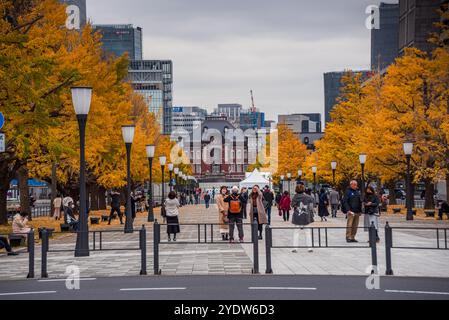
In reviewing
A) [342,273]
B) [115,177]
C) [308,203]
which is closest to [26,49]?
[308,203]

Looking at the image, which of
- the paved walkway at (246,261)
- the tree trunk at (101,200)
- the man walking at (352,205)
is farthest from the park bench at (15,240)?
the tree trunk at (101,200)

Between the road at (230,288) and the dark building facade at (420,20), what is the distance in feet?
215

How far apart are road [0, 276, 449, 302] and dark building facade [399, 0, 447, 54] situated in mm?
65615

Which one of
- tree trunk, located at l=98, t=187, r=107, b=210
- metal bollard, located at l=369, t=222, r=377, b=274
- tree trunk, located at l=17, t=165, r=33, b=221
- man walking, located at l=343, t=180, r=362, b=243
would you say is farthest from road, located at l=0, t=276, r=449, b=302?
tree trunk, located at l=98, t=187, r=107, b=210

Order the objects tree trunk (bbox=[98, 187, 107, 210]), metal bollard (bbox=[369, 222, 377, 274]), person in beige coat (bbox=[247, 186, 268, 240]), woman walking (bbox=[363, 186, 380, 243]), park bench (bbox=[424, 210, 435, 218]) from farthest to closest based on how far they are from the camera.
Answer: tree trunk (bbox=[98, 187, 107, 210])
park bench (bbox=[424, 210, 435, 218])
person in beige coat (bbox=[247, 186, 268, 240])
woman walking (bbox=[363, 186, 380, 243])
metal bollard (bbox=[369, 222, 377, 274])

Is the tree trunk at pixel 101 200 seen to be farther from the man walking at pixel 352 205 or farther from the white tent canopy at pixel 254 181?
the man walking at pixel 352 205

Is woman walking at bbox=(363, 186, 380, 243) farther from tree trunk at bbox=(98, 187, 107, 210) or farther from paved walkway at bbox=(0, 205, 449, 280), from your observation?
tree trunk at bbox=(98, 187, 107, 210)

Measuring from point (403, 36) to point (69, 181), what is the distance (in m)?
46.9

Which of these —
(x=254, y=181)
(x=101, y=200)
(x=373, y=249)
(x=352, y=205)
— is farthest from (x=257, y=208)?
(x=254, y=181)

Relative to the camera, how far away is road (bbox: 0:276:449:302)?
12.5 meters

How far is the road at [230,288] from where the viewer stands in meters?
12.5

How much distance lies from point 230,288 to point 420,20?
69489 mm
